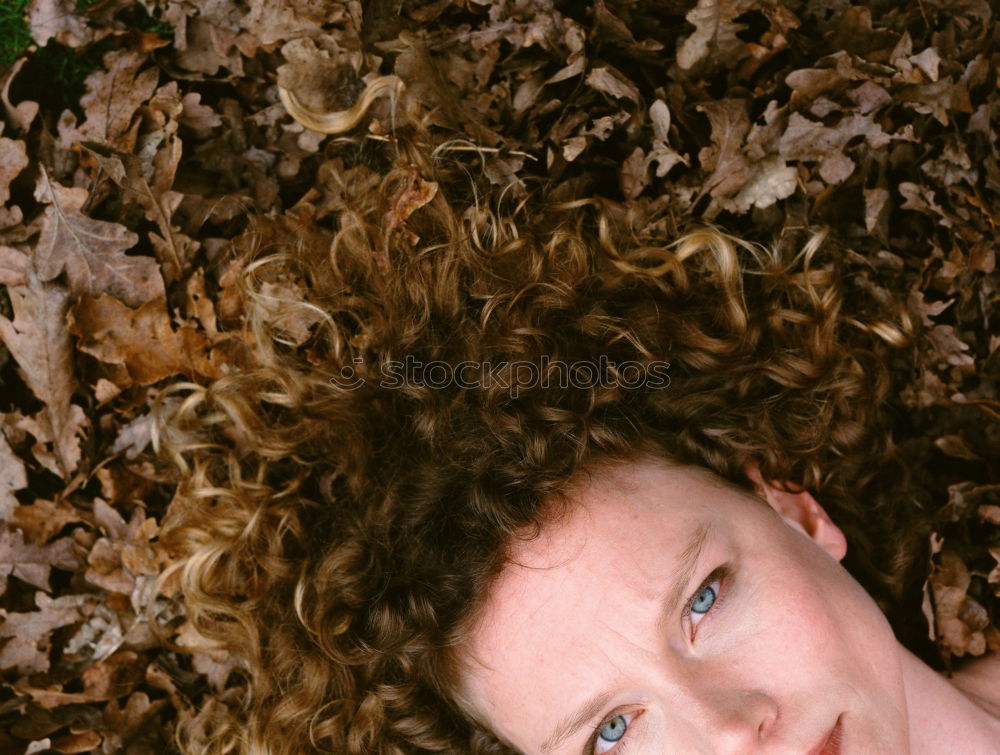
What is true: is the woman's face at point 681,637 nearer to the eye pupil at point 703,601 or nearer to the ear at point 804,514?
the eye pupil at point 703,601

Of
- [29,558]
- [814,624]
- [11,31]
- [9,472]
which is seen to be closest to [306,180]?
[11,31]

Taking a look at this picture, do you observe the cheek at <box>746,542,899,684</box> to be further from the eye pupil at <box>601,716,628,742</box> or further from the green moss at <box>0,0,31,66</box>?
the green moss at <box>0,0,31,66</box>

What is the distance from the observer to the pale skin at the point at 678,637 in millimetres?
2277

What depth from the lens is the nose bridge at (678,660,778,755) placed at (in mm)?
2225

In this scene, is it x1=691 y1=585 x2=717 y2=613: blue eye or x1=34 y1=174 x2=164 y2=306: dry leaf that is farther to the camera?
x1=34 y1=174 x2=164 y2=306: dry leaf

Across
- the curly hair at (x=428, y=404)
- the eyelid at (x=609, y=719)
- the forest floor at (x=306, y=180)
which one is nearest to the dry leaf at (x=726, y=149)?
the forest floor at (x=306, y=180)

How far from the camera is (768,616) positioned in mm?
2336

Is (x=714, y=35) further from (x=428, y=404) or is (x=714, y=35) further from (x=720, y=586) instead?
(x=720, y=586)

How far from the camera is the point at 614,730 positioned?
250 centimetres

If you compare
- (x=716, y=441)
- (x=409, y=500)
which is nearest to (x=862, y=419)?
(x=716, y=441)

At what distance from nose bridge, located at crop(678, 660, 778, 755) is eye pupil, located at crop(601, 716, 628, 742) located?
→ 0.80ft

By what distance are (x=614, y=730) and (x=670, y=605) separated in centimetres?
42

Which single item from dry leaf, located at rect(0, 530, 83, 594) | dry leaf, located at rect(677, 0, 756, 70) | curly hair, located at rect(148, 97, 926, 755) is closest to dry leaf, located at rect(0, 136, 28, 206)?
curly hair, located at rect(148, 97, 926, 755)

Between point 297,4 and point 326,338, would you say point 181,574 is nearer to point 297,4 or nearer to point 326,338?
point 326,338
